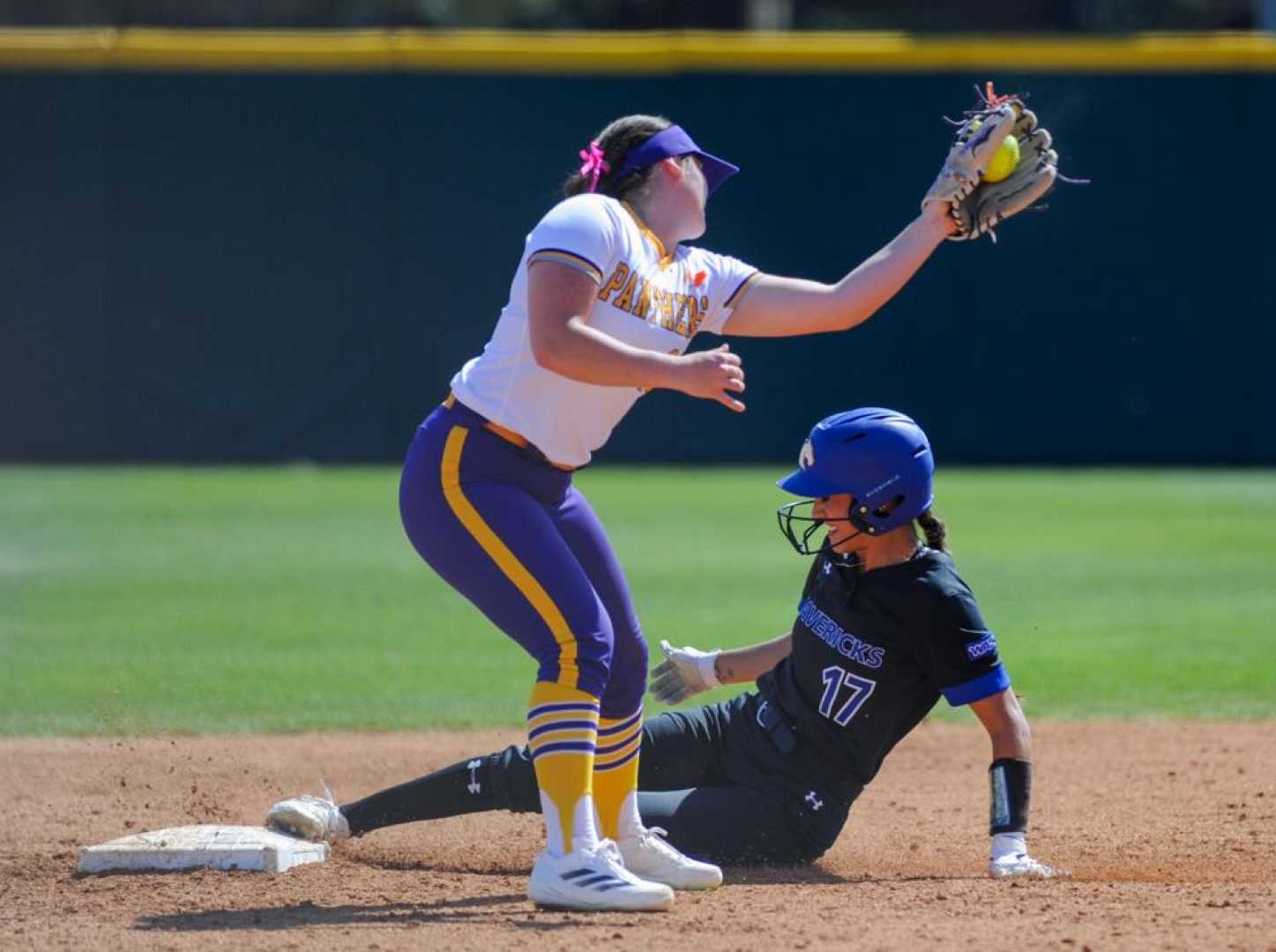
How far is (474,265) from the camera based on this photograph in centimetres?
1595

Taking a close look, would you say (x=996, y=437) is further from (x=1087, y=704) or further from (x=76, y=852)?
(x=76, y=852)

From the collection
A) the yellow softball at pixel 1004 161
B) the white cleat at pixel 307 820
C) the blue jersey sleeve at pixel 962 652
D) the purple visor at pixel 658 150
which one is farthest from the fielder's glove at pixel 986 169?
the white cleat at pixel 307 820

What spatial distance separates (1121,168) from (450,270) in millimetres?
5788

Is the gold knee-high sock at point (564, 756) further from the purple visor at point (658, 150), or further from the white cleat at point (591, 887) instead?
the purple visor at point (658, 150)

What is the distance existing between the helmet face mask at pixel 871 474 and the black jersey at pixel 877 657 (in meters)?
0.13

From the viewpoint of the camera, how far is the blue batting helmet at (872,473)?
4227mm

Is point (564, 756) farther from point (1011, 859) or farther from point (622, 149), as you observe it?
point (622, 149)

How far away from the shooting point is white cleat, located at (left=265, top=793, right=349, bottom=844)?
4.67 meters

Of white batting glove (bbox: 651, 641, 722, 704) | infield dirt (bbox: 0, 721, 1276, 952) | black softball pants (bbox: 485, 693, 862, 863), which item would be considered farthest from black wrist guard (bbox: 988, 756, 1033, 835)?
white batting glove (bbox: 651, 641, 722, 704)

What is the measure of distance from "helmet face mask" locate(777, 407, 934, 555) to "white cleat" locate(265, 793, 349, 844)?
144 centimetres

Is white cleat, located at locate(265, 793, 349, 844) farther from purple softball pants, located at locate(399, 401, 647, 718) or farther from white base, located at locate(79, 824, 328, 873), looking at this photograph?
purple softball pants, located at locate(399, 401, 647, 718)

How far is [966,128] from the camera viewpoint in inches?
182

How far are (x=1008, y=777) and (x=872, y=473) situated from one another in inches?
29.5

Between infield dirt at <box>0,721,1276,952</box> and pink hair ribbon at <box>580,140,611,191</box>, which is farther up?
pink hair ribbon at <box>580,140,611,191</box>
